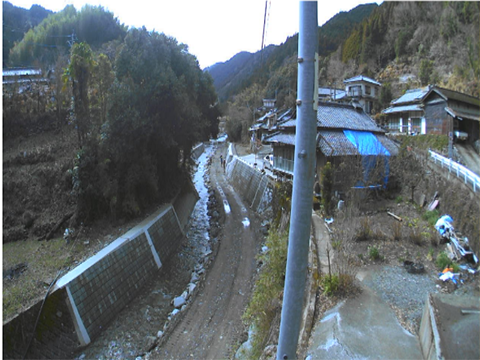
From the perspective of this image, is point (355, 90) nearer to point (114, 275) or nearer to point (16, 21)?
point (114, 275)

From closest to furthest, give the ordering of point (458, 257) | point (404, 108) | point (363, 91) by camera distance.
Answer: point (458, 257) → point (404, 108) → point (363, 91)

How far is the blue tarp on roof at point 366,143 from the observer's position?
14807 mm

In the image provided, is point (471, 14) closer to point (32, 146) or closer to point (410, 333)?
point (410, 333)

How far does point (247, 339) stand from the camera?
7.53m

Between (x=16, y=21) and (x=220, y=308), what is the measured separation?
5927 centimetres

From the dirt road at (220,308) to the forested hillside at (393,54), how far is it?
740 centimetres

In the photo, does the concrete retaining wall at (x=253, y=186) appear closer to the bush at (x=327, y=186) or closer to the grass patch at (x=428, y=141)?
the bush at (x=327, y=186)

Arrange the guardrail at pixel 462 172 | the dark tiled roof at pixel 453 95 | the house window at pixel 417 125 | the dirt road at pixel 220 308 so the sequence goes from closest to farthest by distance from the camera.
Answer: the dirt road at pixel 220 308, the guardrail at pixel 462 172, the dark tiled roof at pixel 453 95, the house window at pixel 417 125

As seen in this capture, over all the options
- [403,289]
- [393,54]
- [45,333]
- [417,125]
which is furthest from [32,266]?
[393,54]

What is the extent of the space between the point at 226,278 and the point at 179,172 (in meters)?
9.25

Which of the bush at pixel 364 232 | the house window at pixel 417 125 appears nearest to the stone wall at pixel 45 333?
the bush at pixel 364 232

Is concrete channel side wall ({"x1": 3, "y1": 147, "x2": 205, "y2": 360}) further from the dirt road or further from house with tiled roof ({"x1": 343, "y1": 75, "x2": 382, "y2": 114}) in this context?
house with tiled roof ({"x1": 343, "y1": 75, "x2": 382, "y2": 114})

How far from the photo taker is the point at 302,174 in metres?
2.13

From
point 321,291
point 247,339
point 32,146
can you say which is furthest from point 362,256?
point 32,146
